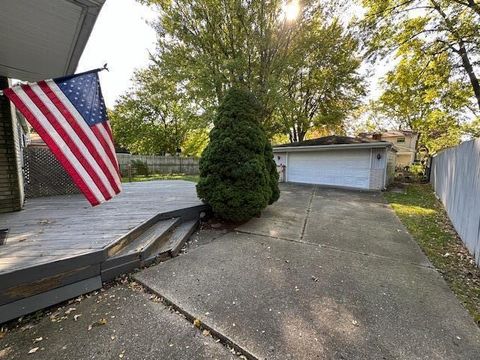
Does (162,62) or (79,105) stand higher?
(162,62)

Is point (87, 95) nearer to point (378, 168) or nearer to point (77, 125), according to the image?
point (77, 125)

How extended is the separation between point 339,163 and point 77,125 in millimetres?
11408

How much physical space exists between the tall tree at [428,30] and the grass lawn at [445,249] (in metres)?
6.46

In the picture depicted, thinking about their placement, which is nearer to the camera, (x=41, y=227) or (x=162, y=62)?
(x=41, y=227)

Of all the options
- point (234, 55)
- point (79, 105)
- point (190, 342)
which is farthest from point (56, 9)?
point (234, 55)

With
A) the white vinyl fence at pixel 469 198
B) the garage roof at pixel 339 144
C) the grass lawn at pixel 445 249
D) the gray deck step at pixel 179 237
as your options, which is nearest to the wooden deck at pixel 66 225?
the gray deck step at pixel 179 237

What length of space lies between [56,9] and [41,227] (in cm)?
303

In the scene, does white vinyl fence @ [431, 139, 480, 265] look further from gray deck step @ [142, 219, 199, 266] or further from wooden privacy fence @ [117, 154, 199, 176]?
wooden privacy fence @ [117, 154, 199, 176]

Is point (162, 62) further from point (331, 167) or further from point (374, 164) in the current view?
point (374, 164)

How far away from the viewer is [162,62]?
10.4 metres

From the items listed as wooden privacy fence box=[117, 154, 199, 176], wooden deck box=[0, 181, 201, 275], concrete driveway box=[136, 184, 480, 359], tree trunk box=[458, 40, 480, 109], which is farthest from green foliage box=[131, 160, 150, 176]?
tree trunk box=[458, 40, 480, 109]

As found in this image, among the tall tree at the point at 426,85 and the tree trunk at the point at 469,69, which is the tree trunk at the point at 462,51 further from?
the tall tree at the point at 426,85

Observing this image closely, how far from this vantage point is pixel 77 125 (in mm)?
2316

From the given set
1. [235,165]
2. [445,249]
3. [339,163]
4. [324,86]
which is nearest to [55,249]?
[235,165]
